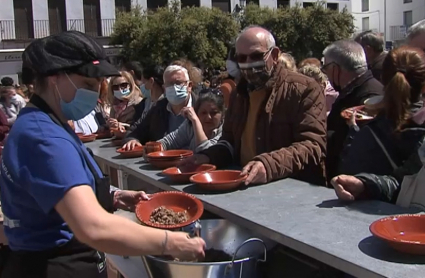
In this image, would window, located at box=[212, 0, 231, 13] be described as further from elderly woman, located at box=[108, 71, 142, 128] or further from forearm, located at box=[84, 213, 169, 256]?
forearm, located at box=[84, 213, 169, 256]

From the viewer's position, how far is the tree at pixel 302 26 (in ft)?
88.3

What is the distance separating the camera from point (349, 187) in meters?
2.19

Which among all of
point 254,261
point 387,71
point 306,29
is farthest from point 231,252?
point 306,29

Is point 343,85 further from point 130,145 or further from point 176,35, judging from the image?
point 176,35

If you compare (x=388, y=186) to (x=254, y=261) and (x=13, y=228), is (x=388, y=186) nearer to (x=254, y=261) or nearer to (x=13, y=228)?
(x=254, y=261)

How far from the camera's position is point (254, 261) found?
2.15 metres

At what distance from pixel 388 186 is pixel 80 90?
1.28 m

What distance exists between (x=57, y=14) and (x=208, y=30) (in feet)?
27.1

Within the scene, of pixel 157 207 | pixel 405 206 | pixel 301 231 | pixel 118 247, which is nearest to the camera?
pixel 118 247

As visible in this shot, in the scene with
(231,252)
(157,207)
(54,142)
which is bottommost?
(231,252)

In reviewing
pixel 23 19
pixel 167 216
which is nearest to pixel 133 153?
pixel 167 216

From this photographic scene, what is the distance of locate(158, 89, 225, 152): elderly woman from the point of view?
145 inches

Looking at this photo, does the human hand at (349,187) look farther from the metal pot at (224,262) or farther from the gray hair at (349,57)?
the gray hair at (349,57)

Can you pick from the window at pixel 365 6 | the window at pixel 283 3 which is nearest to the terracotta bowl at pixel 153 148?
the window at pixel 283 3
